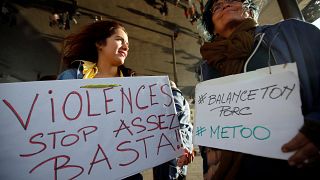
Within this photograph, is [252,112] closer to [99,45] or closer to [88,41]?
[99,45]

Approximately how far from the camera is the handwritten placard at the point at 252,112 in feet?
2.63

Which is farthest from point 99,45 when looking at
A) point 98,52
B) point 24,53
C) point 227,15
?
point 24,53

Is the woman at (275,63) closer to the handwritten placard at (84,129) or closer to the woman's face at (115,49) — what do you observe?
the handwritten placard at (84,129)

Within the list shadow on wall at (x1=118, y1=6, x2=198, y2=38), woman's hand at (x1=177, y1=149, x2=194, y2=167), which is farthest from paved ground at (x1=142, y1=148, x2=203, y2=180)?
shadow on wall at (x1=118, y1=6, x2=198, y2=38)

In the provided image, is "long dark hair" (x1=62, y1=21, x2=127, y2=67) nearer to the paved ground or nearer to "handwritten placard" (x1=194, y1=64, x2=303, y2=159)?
"handwritten placard" (x1=194, y1=64, x2=303, y2=159)

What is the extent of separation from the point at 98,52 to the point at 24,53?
937cm

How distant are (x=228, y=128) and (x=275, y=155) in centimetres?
21

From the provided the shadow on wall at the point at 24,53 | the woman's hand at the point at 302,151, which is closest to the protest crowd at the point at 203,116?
the woman's hand at the point at 302,151

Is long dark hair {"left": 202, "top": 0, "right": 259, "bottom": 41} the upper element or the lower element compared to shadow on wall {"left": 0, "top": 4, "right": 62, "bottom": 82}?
lower

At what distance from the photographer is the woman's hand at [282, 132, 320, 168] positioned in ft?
2.45

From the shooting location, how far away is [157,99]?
1341 millimetres

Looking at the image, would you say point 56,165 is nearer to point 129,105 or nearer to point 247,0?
point 129,105

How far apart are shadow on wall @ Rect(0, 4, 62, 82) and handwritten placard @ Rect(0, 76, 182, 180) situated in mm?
8279

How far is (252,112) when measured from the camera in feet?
2.96
